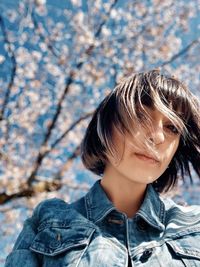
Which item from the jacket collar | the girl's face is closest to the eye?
the girl's face

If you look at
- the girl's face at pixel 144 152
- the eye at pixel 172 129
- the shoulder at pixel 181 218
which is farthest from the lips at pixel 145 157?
the shoulder at pixel 181 218

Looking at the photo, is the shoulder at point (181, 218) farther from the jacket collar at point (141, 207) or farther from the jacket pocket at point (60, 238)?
the jacket pocket at point (60, 238)

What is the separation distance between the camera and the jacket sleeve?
1.27m

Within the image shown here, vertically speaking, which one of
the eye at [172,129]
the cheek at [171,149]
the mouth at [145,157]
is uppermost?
the eye at [172,129]

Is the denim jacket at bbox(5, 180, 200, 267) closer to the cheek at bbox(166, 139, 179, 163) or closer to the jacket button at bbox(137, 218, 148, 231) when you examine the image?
the jacket button at bbox(137, 218, 148, 231)

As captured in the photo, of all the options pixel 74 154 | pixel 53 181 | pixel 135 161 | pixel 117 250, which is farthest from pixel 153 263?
pixel 74 154

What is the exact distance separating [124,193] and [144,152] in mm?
200

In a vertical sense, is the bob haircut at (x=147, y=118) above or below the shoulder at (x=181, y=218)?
above

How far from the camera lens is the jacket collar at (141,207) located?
52.9 inches

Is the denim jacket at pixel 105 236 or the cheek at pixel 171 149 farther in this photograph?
the cheek at pixel 171 149

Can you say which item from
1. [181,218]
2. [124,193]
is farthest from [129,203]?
[181,218]

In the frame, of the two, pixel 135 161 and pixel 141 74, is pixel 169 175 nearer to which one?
pixel 135 161

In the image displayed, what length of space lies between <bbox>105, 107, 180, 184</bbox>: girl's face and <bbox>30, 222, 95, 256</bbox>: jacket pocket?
231mm

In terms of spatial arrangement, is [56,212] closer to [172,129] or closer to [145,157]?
[145,157]
